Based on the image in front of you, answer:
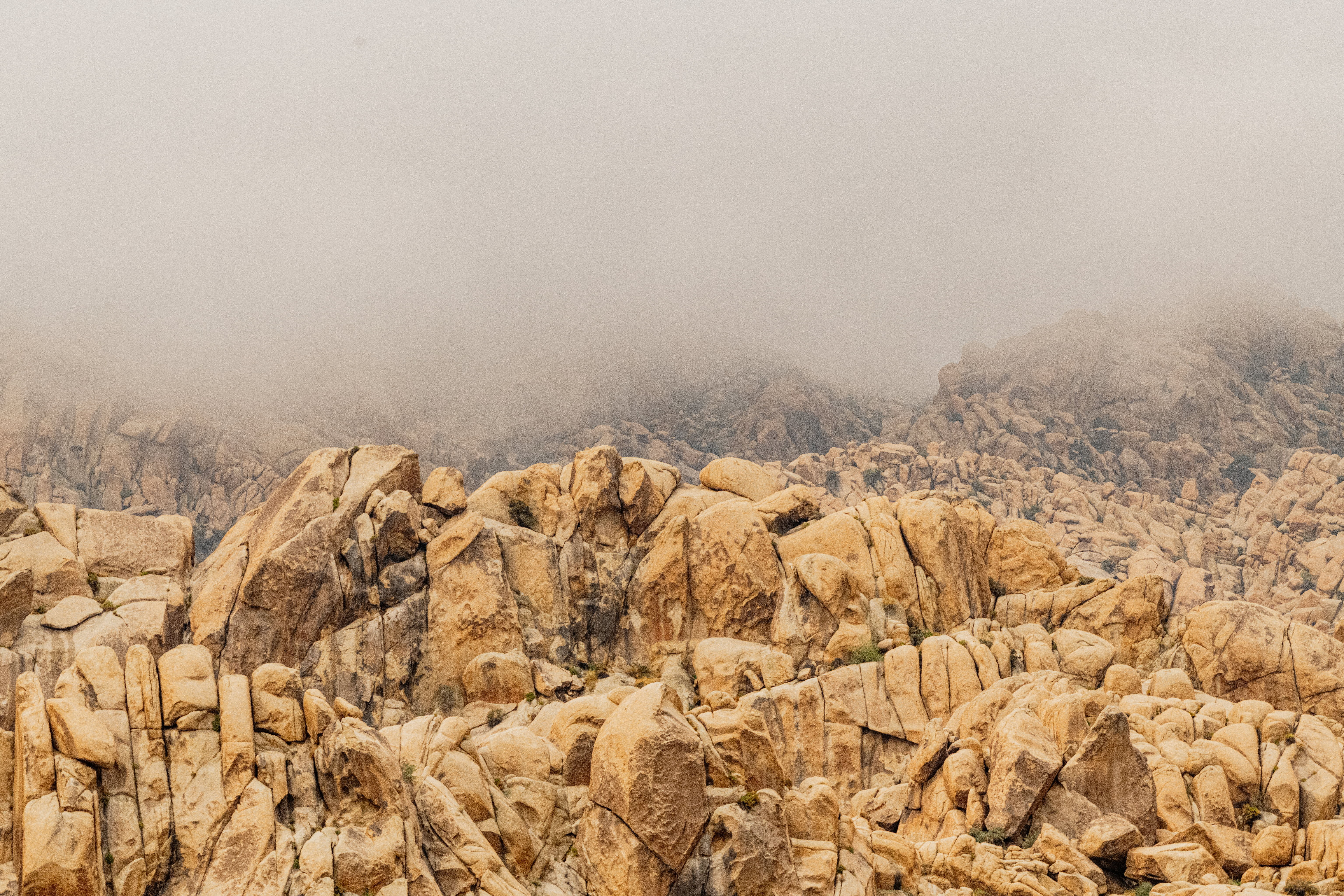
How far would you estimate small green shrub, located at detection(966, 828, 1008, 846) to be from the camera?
126ft

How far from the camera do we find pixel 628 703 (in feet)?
107

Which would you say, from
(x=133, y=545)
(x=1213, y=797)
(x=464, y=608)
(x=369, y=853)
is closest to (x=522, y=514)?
(x=464, y=608)

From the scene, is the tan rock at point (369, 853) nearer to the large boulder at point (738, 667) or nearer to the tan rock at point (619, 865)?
the tan rock at point (619, 865)

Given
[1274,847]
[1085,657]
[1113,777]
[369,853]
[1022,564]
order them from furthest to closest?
[1022,564], [1085,657], [1113,777], [1274,847], [369,853]

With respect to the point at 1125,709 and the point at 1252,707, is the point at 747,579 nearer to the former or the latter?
the point at 1125,709

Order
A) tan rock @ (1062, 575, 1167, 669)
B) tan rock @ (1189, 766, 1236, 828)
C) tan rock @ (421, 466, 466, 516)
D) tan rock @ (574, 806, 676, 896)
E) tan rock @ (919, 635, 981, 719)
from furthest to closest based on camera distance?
tan rock @ (421, 466, 466, 516) → tan rock @ (1062, 575, 1167, 669) → tan rock @ (919, 635, 981, 719) → tan rock @ (1189, 766, 1236, 828) → tan rock @ (574, 806, 676, 896)

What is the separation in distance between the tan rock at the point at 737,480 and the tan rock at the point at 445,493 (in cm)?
2112

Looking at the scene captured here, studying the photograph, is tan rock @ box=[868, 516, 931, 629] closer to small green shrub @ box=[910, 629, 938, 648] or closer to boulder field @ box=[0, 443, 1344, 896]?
boulder field @ box=[0, 443, 1344, 896]

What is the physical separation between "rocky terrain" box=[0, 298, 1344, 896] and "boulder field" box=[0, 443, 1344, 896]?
0.15 meters

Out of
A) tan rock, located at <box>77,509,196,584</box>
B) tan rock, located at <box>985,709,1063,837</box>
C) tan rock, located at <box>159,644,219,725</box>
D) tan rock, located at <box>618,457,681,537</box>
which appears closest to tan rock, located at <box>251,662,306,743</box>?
tan rock, located at <box>159,644,219,725</box>

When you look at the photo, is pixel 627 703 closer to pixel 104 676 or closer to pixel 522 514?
pixel 104 676

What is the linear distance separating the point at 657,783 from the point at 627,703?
332 cm

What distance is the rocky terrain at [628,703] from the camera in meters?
26.4

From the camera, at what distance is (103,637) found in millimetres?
49250
